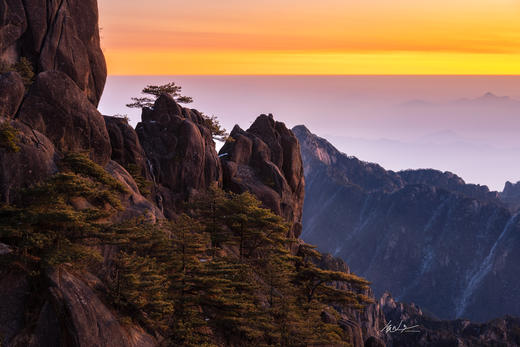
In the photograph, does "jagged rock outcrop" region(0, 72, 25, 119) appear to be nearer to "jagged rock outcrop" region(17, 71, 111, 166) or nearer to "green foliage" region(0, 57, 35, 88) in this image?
"jagged rock outcrop" region(17, 71, 111, 166)

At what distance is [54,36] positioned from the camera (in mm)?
45719

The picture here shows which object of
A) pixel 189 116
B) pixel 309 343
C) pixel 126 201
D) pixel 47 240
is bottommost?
pixel 309 343

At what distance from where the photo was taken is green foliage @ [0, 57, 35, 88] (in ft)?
134

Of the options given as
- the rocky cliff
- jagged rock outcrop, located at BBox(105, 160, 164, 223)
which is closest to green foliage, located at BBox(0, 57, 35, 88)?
the rocky cliff

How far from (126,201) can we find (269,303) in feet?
44.6

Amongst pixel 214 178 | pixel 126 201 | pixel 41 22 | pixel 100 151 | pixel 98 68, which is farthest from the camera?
pixel 214 178

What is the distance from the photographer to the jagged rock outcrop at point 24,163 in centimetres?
3023

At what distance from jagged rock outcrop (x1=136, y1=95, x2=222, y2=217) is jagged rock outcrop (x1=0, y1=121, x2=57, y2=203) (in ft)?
61.6

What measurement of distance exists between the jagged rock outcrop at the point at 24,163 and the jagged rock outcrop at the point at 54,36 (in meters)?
12.0

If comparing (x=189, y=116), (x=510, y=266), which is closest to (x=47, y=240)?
(x=189, y=116)

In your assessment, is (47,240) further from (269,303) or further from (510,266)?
(510,266)

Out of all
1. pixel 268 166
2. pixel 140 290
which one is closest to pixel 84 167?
pixel 140 290

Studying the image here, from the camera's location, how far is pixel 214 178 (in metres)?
58.0

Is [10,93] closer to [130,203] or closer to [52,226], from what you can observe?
[130,203]
